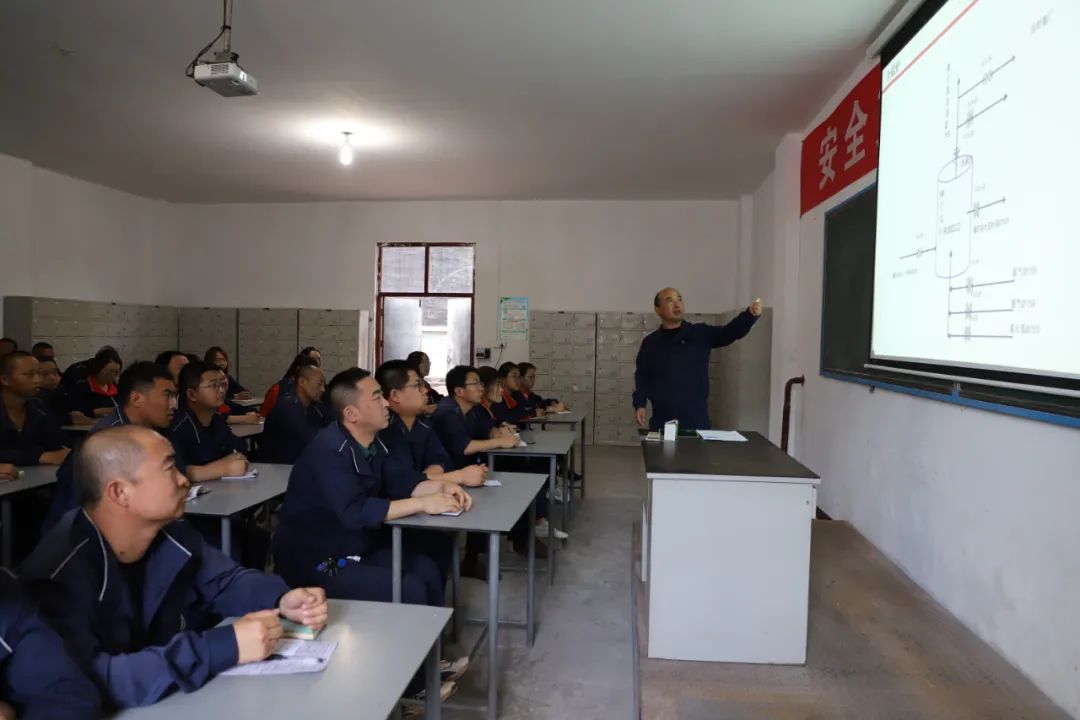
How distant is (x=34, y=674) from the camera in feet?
3.52

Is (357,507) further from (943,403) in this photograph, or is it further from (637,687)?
(943,403)

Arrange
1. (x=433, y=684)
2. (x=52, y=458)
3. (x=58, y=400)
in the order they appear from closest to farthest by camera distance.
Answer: (x=433, y=684), (x=52, y=458), (x=58, y=400)

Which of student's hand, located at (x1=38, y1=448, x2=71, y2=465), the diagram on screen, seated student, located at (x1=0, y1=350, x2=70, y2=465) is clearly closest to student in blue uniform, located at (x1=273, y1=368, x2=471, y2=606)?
student's hand, located at (x1=38, y1=448, x2=71, y2=465)

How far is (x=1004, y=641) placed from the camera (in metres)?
2.31

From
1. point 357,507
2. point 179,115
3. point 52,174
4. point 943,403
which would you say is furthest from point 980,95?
point 52,174

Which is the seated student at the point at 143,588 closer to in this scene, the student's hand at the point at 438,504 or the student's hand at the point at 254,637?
the student's hand at the point at 254,637

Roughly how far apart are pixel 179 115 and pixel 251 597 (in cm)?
548

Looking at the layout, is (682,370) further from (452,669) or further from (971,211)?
(452,669)

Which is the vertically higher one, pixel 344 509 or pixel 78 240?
pixel 78 240

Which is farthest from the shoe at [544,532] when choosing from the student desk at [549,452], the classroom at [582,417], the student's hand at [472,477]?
the student's hand at [472,477]

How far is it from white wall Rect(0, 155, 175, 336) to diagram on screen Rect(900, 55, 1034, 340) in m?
8.57

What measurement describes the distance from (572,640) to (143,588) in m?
2.11

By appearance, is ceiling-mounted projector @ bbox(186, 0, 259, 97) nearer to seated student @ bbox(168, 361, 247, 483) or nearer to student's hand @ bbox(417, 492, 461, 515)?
seated student @ bbox(168, 361, 247, 483)

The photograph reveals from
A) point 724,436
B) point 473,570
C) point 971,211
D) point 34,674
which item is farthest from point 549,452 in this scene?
point 34,674
